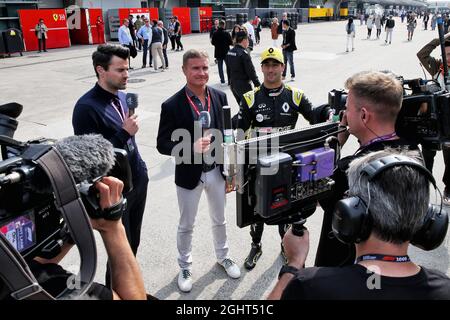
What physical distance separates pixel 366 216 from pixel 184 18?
31405mm

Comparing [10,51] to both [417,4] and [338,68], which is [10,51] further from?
[417,4]

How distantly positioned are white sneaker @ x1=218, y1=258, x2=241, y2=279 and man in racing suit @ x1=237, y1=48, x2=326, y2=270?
48 centimetres

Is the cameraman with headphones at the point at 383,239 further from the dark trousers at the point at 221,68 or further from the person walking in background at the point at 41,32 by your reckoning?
the person walking in background at the point at 41,32

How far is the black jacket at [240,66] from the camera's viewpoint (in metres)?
7.26

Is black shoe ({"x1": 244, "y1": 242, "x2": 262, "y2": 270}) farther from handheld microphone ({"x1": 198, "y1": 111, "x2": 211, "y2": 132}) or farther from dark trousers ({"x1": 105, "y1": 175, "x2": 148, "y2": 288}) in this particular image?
handheld microphone ({"x1": 198, "y1": 111, "x2": 211, "y2": 132})

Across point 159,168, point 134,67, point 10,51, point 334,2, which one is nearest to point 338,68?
point 134,67

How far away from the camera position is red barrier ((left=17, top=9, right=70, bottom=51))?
780 inches

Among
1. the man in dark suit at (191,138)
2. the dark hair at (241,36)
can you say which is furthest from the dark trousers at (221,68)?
the man in dark suit at (191,138)

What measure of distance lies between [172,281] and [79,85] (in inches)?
396

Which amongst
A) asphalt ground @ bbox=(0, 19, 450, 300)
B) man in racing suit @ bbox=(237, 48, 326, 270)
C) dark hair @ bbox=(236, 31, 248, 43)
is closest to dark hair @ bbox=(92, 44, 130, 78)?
man in racing suit @ bbox=(237, 48, 326, 270)

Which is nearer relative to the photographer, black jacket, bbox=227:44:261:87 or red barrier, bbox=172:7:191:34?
black jacket, bbox=227:44:261:87

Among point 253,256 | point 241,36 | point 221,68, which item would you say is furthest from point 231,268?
point 221,68

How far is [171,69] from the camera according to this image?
47.7 feet

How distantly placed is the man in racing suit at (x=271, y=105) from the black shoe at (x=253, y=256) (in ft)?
1.23
